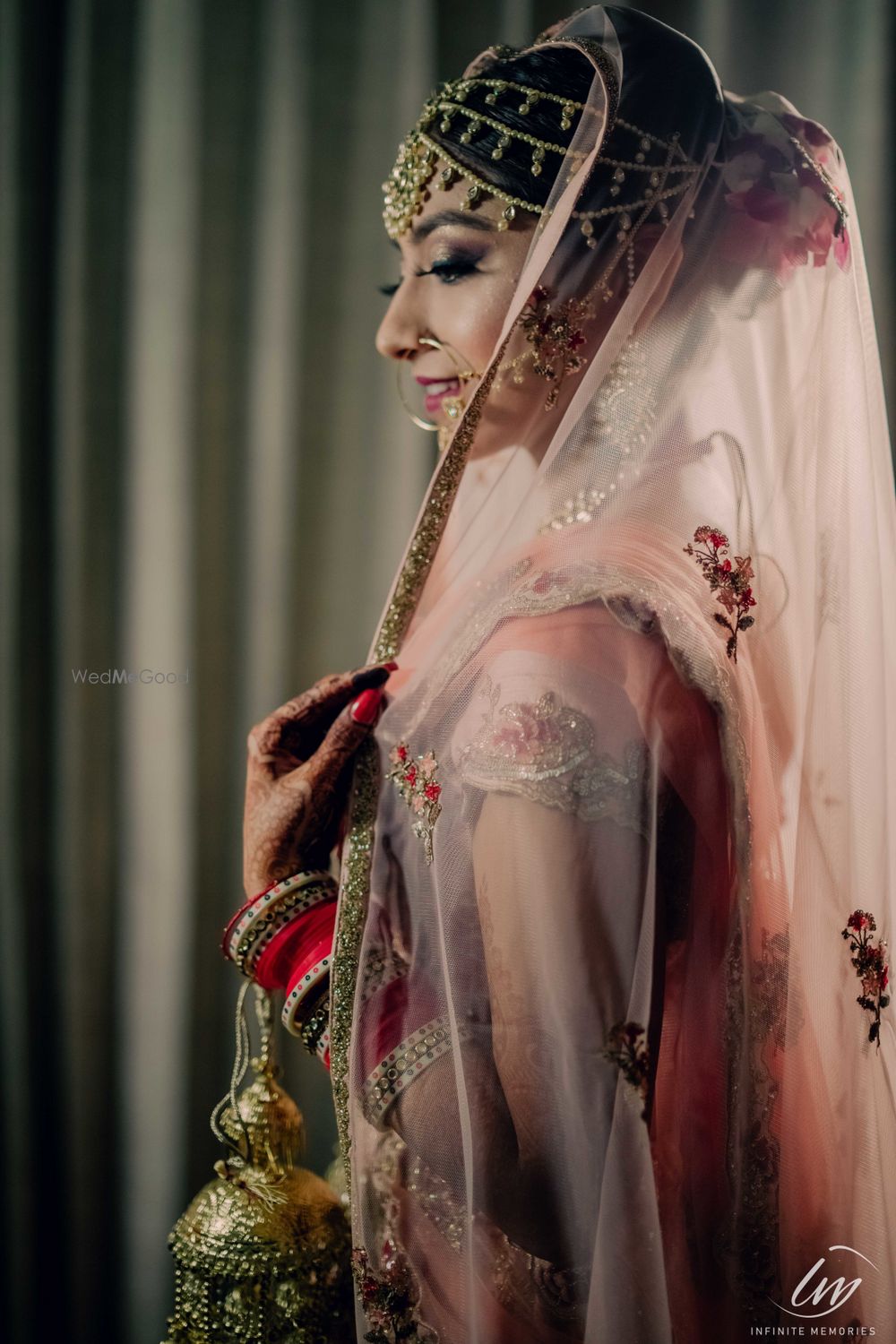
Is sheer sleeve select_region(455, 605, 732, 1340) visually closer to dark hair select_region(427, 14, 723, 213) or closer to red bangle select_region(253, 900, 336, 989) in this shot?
red bangle select_region(253, 900, 336, 989)

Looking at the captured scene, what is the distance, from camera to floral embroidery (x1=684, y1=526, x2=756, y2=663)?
0.80m

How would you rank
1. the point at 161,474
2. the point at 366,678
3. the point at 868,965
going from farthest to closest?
1. the point at 161,474
2. the point at 366,678
3. the point at 868,965

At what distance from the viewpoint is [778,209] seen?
86 centimetres

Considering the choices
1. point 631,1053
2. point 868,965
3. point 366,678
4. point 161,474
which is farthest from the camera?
point 161,474

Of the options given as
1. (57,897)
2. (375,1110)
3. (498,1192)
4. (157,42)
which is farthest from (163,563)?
(498,1192)

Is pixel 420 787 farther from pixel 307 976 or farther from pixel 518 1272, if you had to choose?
pixel 518 1272

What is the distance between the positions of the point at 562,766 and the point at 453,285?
0.49 m

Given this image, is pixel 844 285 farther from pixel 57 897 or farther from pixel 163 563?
pixel 57 897

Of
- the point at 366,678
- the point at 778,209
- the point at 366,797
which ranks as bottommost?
the point at 366,797

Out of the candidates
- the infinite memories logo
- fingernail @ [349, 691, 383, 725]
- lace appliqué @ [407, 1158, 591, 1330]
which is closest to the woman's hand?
fingernail @ [349, 691, 383, 725]

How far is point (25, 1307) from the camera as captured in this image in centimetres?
139

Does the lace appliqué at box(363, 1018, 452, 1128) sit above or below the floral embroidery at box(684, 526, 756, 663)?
below

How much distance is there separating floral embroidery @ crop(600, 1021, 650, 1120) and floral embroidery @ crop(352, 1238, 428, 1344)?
0.81 feet

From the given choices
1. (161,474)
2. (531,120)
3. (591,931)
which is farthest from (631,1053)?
(161,474)
